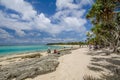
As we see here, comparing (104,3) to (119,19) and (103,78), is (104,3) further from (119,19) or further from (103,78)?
(119,19)

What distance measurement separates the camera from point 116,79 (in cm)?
823

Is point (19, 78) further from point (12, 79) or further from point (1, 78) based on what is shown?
point (1, 78)

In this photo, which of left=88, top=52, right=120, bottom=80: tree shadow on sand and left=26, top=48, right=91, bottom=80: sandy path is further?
left=26, top=48, right=91, bottom=80: sandy path

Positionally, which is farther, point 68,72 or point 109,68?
point 109,68

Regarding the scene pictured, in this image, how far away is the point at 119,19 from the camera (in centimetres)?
2139

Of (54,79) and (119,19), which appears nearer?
(54,79)

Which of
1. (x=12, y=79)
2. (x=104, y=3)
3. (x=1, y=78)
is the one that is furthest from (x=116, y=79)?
(x=1, y=78)

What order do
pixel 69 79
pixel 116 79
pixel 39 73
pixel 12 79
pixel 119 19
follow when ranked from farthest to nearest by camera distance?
pixel 119 19, pixel 39 73, pixel 12 79, pixel 69 79, pixel 116 79

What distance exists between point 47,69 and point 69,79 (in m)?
3.04

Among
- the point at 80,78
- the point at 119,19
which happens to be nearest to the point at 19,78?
the point at 80,78

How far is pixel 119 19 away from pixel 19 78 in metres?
18.8

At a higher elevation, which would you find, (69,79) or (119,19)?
(119,19)

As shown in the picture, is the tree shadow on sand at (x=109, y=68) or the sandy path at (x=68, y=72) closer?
the tree shadow on sand at (x=109, y=68)

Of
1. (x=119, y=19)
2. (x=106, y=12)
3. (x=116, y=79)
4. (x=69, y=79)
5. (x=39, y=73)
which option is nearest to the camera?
(x=116, y=79)
